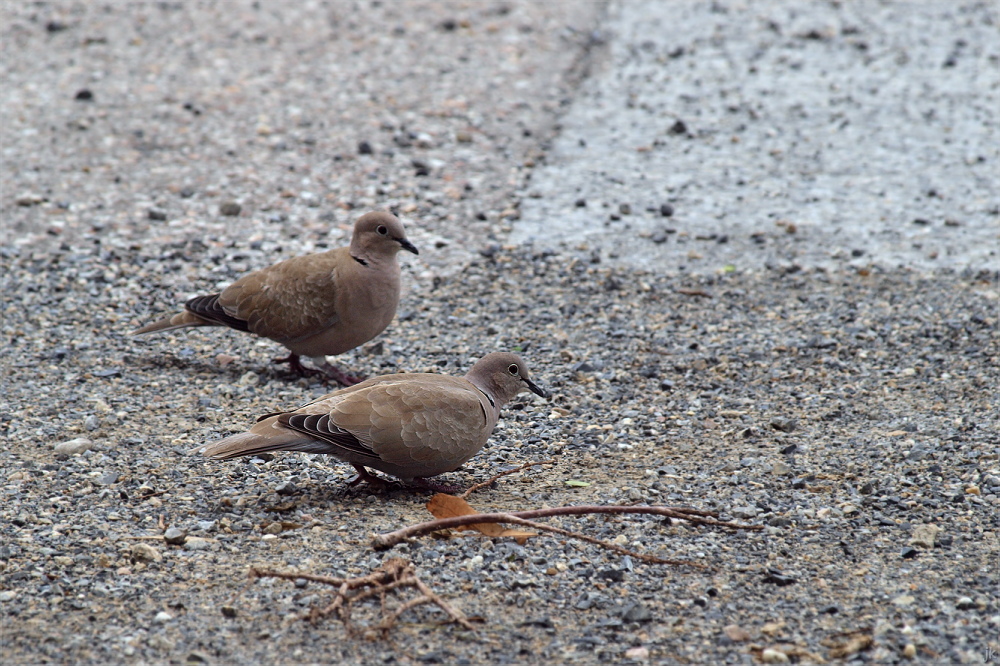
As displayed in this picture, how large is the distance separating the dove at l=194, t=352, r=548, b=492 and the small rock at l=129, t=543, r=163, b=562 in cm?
45

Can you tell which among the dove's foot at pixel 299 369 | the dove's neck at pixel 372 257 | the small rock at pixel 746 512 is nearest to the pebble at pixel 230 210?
the dove's foot at pixel 299 369

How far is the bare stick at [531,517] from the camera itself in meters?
3.94

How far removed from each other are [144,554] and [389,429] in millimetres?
1073

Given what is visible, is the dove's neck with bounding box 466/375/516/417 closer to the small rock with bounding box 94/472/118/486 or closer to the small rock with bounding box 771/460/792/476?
the small rock with bounding box 771/460/792/476

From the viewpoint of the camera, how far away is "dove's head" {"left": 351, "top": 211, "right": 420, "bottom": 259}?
19.7 feet

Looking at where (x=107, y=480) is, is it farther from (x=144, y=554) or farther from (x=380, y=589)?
(x=380, y=589)

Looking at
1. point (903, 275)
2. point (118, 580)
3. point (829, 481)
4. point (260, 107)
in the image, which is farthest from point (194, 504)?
point (260, 107)

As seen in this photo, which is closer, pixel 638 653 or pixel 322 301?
pixel 638 653

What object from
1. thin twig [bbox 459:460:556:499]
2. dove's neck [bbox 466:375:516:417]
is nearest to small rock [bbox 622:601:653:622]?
thin twig [bbox 459:460:556:499]

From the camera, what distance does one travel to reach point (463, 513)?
14.1 ft

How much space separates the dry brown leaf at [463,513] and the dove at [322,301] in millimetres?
1637

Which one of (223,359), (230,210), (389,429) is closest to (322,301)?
(223,359)

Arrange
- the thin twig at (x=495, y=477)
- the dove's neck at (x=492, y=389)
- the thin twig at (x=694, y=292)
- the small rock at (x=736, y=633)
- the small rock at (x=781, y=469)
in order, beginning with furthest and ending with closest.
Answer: the thin twig at (x=694, y=292), the dove's neck at (x=492, y=389), the small rock at (x=781, y=469), the thin twig at (x=495, y=477), the small rock at (x=736, y=633)

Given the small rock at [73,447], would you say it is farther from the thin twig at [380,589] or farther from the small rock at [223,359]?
the thin twig at [380,589]
